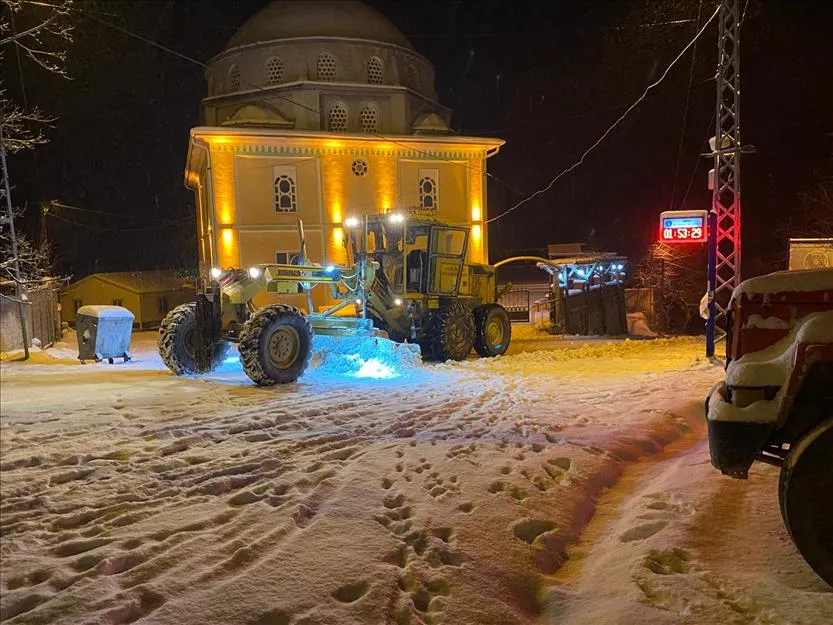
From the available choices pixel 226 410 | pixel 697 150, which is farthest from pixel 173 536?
pixel 697 150

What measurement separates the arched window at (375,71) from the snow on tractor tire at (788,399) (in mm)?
28687

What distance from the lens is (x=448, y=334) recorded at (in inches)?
551

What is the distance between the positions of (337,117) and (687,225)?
20355mm

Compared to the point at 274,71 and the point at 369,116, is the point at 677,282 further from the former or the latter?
the point at 274,71

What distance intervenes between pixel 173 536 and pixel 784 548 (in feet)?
13.1

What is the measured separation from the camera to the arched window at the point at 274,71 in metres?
29.6

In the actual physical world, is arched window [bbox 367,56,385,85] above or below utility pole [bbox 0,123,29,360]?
above

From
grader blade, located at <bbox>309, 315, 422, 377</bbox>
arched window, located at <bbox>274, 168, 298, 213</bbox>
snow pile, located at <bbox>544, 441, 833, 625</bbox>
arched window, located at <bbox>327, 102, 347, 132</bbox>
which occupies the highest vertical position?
arched window, located at <bbox>327, 102, 347, 132</bbox>

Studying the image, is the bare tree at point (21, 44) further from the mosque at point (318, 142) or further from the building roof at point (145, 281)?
the building roof at point (145, 281)

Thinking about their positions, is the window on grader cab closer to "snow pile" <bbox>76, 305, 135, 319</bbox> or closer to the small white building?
"snow pile" <bbox>76, 305, 135, 319</bbox>

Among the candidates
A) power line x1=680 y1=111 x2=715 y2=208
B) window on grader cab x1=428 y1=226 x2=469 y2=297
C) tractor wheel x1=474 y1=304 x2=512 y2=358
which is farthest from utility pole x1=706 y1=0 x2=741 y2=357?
power line x1=680 y1=111 x2=715 y2=208

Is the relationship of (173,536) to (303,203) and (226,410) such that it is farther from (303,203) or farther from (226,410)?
(303,203)

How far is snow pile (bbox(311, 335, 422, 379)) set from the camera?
1137cm

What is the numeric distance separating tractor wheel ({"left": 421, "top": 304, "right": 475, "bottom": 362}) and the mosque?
12241 millimetres
